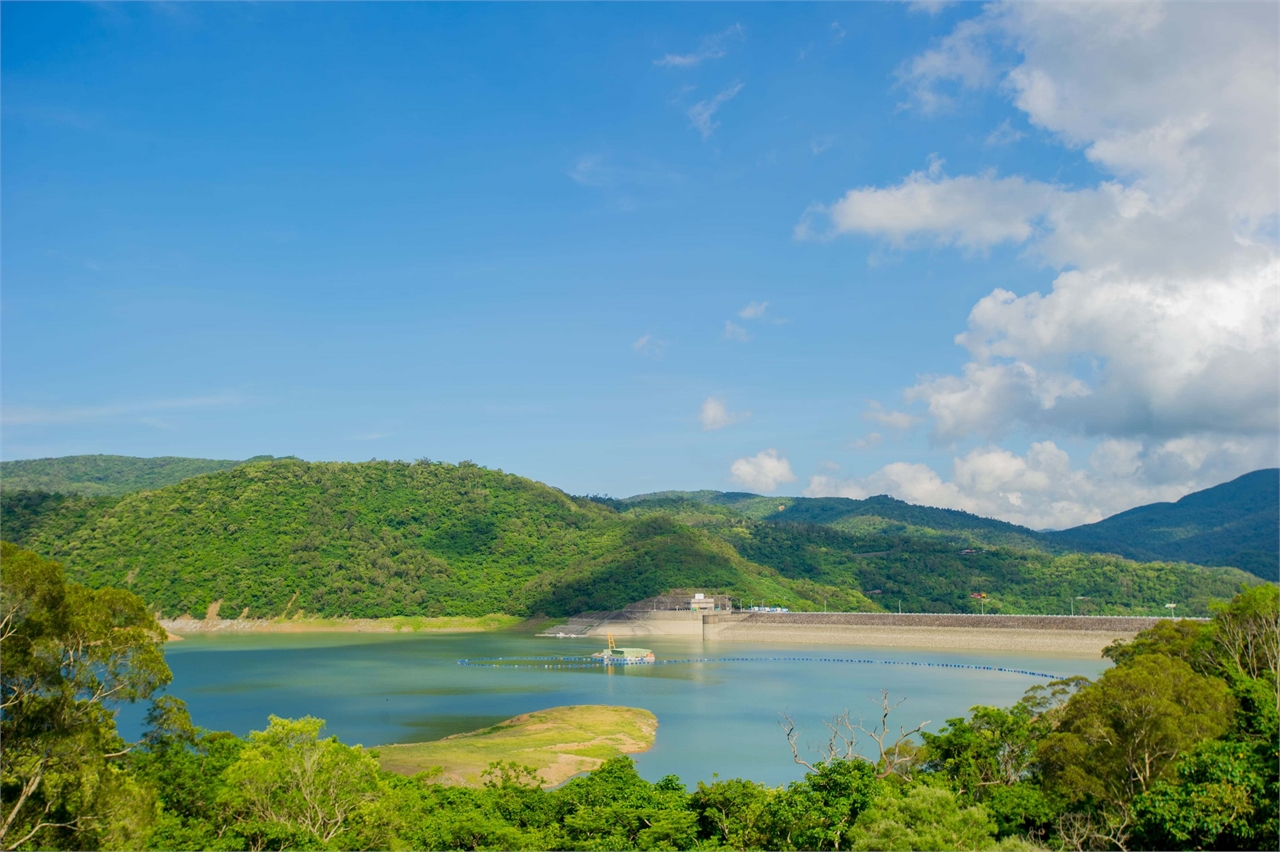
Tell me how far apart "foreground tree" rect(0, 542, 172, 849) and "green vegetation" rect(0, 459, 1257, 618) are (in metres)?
89.9

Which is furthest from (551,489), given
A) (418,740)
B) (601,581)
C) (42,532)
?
(418,740)

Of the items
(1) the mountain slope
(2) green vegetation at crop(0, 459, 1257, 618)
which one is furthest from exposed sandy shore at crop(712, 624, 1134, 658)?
(1) the mountain slope

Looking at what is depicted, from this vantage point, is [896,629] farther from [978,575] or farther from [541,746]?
[541,746]

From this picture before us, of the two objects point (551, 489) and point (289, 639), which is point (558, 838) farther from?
point (551, 489)

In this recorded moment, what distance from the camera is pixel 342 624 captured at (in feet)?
352

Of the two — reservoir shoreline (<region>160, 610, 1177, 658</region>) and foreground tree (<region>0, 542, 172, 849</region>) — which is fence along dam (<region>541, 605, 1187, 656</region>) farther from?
foreground tree (<region>0, 542, 172, 849</region>)

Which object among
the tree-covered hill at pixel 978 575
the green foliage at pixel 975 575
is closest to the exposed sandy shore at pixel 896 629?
the tree-covered hill at pixel 978 575

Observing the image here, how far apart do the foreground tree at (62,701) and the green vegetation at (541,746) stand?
1239 centimetres

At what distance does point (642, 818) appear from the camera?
1808cm

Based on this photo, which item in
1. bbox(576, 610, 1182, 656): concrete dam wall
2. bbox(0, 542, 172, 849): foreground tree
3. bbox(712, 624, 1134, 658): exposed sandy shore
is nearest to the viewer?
bbox(0, 542, 172, 849): foreground tree

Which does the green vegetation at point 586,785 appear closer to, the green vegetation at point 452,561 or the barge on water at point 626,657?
the barge on water at point 626,657

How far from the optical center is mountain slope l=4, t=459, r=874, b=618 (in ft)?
355

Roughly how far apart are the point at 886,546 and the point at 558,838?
132 meters

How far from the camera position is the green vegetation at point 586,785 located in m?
13.9
